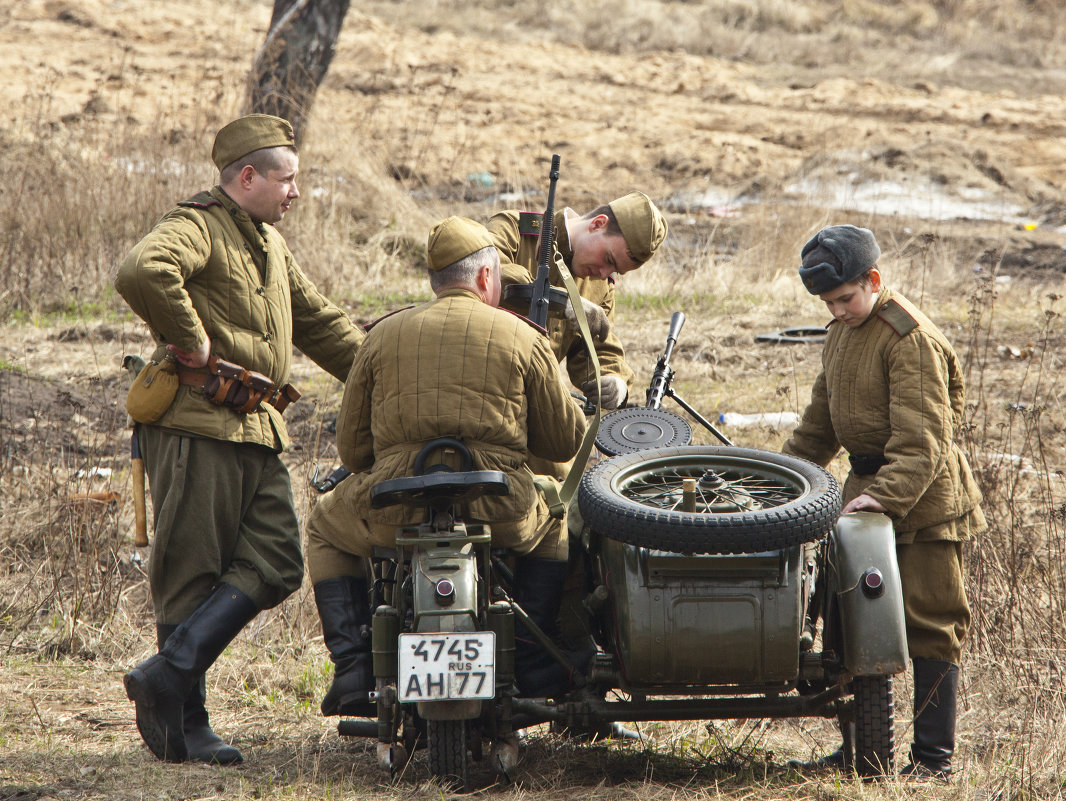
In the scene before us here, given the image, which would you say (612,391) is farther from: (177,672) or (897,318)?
(177,672)

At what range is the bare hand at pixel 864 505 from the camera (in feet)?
12.6

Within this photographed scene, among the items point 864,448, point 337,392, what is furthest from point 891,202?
point 864,448

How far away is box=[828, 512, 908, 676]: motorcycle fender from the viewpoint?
11.9 feet

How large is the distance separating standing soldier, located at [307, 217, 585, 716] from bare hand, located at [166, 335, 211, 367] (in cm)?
58

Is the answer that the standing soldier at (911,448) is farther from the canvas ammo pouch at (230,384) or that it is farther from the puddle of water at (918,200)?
the puddle of water at (918,200)

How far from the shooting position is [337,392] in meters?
8.27

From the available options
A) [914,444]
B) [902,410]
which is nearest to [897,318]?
[902,410]

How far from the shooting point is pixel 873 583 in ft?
12.0

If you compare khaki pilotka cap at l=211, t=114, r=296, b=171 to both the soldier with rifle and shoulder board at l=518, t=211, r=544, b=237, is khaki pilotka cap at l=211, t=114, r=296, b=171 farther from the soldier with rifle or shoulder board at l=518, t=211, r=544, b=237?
shoulder board at l=518, t=211, r=544, b=237

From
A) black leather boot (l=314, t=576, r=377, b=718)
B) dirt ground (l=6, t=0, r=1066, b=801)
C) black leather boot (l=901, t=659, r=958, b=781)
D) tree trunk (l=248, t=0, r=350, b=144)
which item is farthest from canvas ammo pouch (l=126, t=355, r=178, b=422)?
tree trunk (l=248, t=0, r=350, b=144)

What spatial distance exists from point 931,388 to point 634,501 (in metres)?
1.06

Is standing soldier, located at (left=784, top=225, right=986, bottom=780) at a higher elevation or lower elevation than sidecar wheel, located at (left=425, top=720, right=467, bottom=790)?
higher

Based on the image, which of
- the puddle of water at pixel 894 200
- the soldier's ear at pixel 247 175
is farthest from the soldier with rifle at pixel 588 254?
the puddle of water at pixel 894 200

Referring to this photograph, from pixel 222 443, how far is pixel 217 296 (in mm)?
510
